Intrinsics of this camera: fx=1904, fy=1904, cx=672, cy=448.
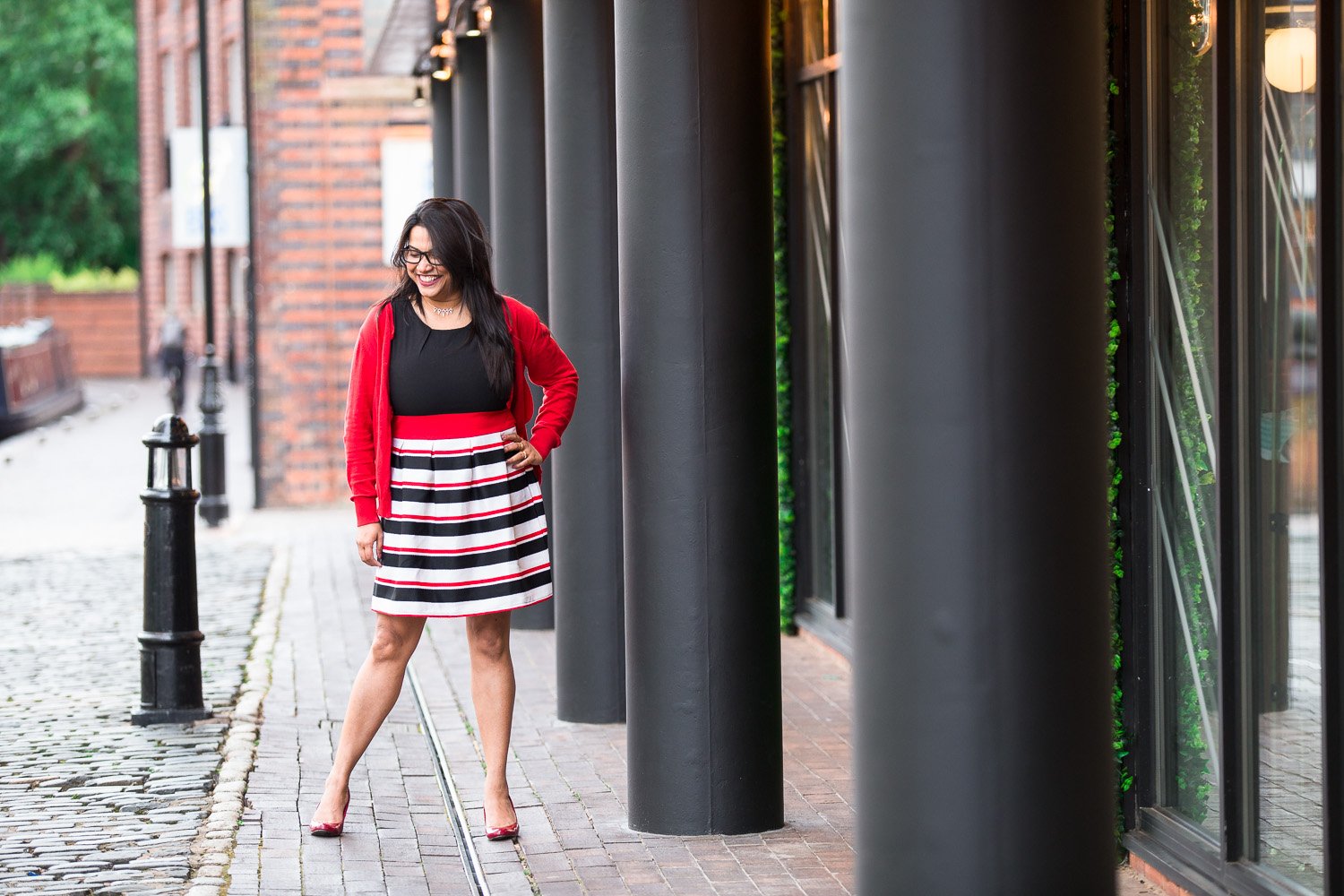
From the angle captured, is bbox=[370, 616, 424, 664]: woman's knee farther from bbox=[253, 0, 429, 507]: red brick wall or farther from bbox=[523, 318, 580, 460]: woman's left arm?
bbox=[253, 0, 429, 507]: red brick wall

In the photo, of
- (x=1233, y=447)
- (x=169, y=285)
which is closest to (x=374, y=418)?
(x=1233, y=447)

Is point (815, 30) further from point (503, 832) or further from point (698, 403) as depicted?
point (503, 832)

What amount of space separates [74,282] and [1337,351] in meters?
52.1

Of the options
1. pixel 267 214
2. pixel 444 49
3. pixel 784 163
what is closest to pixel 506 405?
pixel 784 163

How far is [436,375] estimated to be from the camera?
5250 millimetres

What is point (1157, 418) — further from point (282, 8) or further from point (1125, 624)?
point (282, 8)

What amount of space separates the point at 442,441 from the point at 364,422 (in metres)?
0.22

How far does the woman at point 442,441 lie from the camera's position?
17.2 feet

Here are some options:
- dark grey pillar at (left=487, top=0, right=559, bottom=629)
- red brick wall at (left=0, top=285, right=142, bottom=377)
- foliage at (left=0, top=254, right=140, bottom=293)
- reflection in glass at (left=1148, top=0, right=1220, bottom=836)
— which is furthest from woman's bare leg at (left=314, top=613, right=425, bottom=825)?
foliage at (left=0, top=254, right=140, bottom=293)

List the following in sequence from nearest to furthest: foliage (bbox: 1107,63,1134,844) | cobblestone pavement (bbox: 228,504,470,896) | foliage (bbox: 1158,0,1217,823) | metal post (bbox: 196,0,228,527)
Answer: foliage (bbox: 1158,0,1217,823)
foliage (bbox: 1107,63,1134,844)
cobblestone pavement (bbox: 228,504,470,896)
metal post (bbox: 196,0,228,527)

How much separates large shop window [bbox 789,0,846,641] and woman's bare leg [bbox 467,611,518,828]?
3.34 m

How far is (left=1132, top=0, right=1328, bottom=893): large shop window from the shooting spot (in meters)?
4.11

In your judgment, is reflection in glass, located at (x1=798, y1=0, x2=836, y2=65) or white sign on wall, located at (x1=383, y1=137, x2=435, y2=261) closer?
reflection in glass, located at (x1=798, y1=0, x2=836, y2=65)

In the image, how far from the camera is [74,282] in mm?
52625
